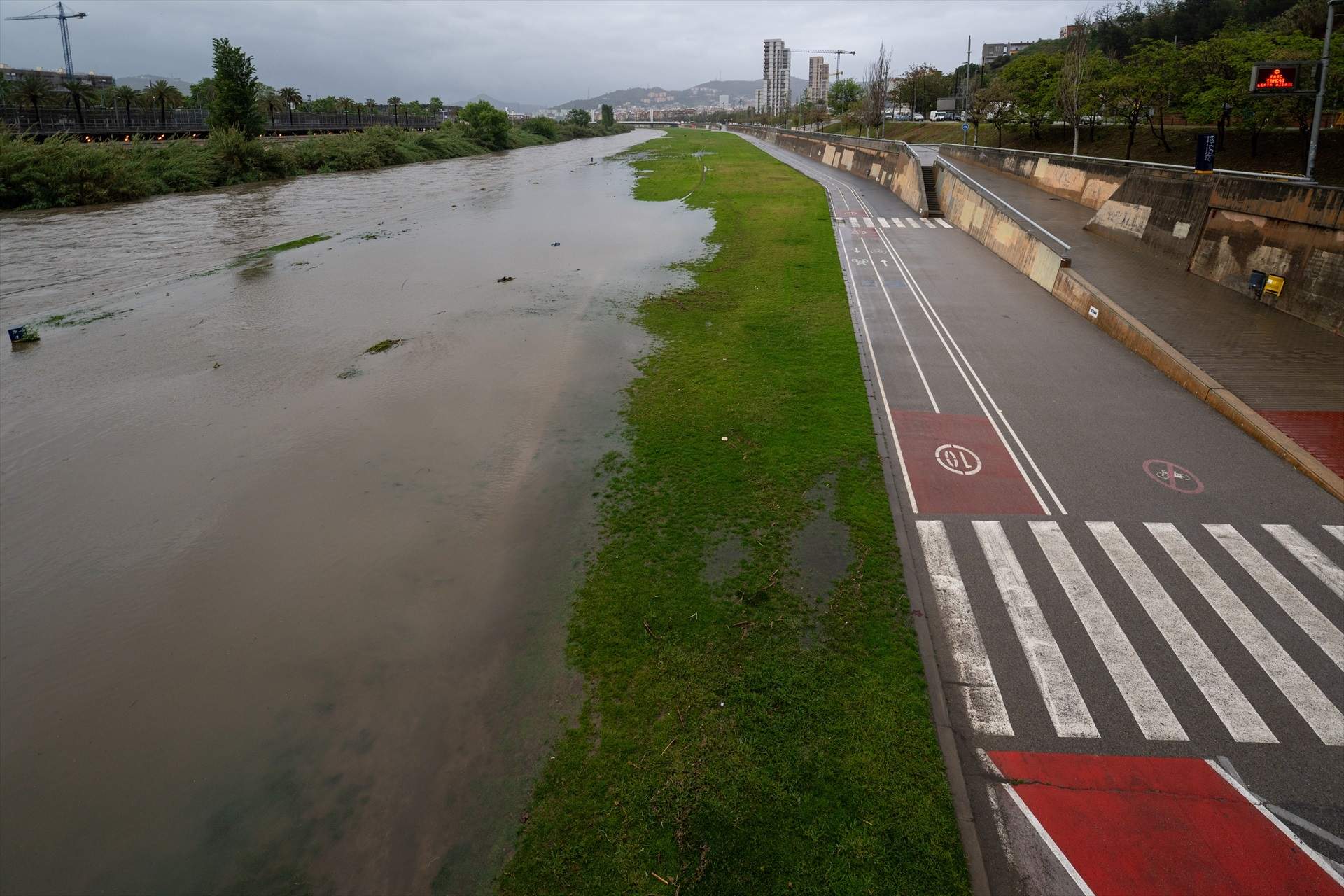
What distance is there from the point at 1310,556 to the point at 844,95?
383 ft

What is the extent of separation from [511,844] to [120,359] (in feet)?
62.3

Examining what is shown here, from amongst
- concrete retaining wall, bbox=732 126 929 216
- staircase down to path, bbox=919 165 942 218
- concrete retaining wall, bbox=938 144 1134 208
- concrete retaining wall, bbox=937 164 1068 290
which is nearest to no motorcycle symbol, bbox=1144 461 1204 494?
concrete retaining wall, bbox=937 164 1068 290

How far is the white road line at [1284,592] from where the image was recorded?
8.69 meters

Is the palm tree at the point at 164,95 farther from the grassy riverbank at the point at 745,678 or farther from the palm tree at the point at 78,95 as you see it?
the grassy riverbank at the point at 745,678

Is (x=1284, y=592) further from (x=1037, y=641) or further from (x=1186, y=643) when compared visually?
(x=1037, y=641)

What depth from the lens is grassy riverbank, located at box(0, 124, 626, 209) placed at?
41844 mm

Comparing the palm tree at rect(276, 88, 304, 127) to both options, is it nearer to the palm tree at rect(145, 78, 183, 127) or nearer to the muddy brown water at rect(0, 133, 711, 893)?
the palm tree at rect(145, 78, 183, 127)

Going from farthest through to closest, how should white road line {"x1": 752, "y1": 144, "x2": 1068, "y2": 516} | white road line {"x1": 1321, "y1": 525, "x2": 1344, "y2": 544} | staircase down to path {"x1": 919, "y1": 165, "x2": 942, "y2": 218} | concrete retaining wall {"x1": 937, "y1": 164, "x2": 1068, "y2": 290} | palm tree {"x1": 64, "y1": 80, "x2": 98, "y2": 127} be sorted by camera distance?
palm tree {"x1": 64, "y1": 80, "x2": 98, "y2": 127} < staircase down to path {"x1": 919, "y1": 165, "x2": 942, "y2": 218} < concrete retaining wall {"x1": 937, "y1": 164, "x2": 1068, "y2": 290} < white road line {"x1": 752, "y1": 144, "x2": 1068, "y2": 516} < white road line {"x1": 1321, "y1": 525, "x2": 1344, "y2": 544}

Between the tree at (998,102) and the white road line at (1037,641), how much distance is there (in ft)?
178

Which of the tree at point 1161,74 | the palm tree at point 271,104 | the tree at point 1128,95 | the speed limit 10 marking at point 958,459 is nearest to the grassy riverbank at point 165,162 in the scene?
the palm tree at point 271,104

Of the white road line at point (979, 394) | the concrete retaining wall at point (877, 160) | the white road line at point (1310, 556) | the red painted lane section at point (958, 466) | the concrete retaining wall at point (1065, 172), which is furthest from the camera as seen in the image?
the concrete retaining wall at point (877, 160)

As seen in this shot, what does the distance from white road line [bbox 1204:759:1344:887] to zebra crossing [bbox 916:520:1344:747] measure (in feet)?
1.58

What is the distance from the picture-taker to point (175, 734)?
775 cm

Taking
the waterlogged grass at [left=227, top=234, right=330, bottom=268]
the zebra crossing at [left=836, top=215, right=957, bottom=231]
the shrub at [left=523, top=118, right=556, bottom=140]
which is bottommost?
the waterlogged grass at [left=227, top=234, right=330, bottom=268]
